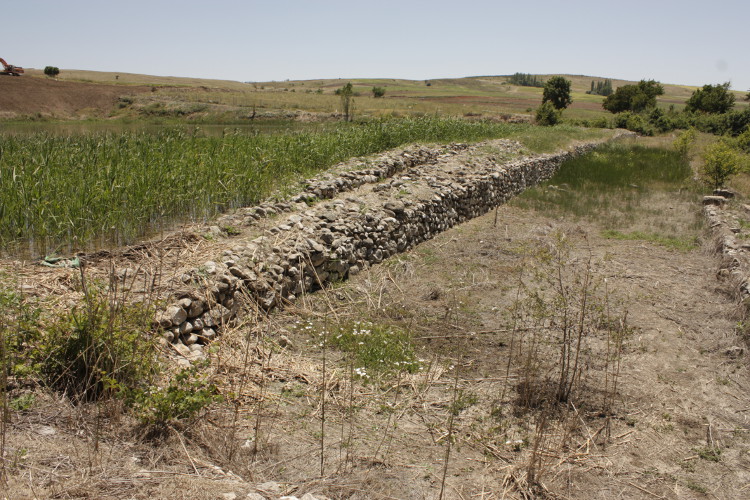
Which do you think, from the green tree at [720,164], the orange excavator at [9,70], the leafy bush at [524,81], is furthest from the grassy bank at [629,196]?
the leafy bush at [524,81]

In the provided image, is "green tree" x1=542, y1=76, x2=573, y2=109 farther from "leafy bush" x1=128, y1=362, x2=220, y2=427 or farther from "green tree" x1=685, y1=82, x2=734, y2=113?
"leafy bush" x1=128, y1=362, x2=220, y2=427

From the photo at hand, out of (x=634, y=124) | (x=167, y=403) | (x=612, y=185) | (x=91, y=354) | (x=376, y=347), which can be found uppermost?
(x=634, y=124)

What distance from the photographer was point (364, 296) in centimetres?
659

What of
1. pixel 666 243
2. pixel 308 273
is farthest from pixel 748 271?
pixel 308 273

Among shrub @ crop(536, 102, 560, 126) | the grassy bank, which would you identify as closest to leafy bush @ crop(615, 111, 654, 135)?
shrub @ crop(536, 102, 560, 126)

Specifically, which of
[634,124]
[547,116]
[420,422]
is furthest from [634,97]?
[420,422]

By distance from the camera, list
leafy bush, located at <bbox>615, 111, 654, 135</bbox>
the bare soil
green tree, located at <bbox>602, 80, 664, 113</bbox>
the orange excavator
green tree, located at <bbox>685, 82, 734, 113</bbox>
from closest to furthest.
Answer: the bare soil
leafy bush, located at <bbox>615, 111, 654, 135</bbox>
the orange excavator
green tree, located at <bbox>685, 82, 734, 113</bbox>
green tree, located at <bbox>602, 80, 664, 113</bbox>

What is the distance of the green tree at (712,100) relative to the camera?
5156 cm

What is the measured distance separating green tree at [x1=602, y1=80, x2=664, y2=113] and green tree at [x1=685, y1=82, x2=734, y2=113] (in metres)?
4.09

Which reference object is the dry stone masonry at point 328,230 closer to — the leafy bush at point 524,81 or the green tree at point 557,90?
the green tree at point 557,90

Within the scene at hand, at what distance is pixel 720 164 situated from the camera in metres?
15.4

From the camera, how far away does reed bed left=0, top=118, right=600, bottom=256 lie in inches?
207

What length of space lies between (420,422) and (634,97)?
201 feet

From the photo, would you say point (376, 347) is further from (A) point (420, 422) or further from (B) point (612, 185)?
(B) point (612, 185)
